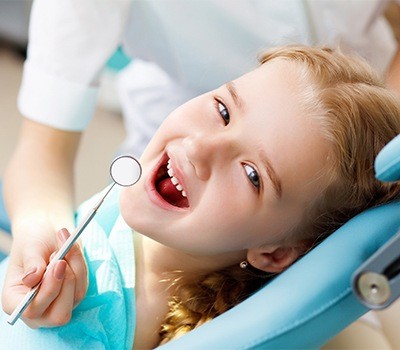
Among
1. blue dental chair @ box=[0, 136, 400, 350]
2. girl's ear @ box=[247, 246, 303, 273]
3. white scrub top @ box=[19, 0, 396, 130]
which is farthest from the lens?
white scrub top @ box=[19, 0, 396, 130]

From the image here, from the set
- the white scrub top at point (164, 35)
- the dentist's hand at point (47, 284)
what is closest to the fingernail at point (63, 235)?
the dentist's hand at point (47, 284)

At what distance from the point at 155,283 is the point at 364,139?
0.33 m

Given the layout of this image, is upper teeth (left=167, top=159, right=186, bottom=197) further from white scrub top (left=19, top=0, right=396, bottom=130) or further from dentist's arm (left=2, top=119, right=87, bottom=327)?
white scrub top (left=19, top=0, right=396, bottom=130)

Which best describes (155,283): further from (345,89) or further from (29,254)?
(345,89)

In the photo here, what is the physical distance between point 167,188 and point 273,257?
0.17 meters

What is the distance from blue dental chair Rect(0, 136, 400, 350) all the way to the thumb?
0.16 meters

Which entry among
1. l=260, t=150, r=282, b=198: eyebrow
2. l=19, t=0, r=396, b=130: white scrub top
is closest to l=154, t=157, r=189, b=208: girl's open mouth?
l=260, t=150, r=282, b=198: eyebrow

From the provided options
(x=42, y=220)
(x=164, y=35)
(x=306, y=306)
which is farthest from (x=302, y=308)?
(x=164, y=35)

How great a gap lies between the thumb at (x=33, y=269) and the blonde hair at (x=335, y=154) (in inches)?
7.7

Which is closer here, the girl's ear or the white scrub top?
the girl's ear

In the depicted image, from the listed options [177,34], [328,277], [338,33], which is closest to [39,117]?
[177,34]

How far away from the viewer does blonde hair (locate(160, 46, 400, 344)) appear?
96cm

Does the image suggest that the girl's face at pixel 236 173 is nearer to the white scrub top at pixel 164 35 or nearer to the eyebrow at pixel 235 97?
the eyebrow at pixel 235 97

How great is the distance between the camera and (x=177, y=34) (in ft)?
4.32
